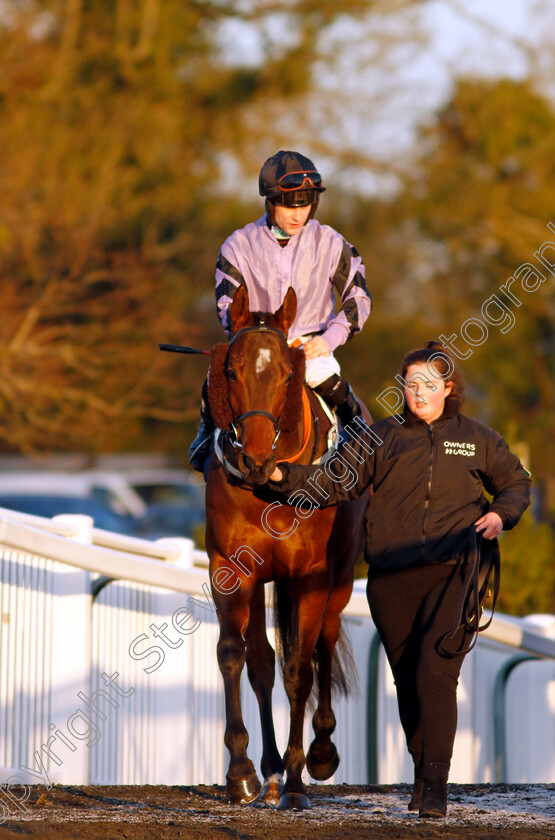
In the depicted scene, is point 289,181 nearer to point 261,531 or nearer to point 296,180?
point 296,180

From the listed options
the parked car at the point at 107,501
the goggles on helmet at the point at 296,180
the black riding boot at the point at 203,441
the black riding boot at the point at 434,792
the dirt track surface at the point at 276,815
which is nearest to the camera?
the dirt track surface at the point at 276,815

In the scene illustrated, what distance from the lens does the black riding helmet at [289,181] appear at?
5.02 m

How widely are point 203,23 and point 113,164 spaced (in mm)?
4301

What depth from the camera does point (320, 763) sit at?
5277mm

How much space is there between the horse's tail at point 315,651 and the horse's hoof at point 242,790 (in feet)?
3.08

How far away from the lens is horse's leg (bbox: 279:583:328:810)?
184 inches

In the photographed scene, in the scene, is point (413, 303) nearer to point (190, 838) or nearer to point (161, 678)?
point (161, 678)

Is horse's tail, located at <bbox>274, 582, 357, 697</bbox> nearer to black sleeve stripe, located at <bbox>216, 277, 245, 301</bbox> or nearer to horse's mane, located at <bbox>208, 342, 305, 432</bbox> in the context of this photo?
horse's mane, located at <bbox>208, 342, 305, 432</bbox>

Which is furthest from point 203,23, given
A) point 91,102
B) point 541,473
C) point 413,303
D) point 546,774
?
point 546,774

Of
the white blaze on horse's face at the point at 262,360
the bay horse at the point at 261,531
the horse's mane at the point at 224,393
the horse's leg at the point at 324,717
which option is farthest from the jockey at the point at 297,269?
the horse's leg at the point at 324,717

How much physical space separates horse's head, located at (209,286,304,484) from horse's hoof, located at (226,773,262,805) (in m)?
1.17

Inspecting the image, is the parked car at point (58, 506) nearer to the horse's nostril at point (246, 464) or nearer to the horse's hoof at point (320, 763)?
the horse's hoof at point (320, 763)

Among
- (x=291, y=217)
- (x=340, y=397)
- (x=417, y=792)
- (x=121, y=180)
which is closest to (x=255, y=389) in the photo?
(x=340, y=397)

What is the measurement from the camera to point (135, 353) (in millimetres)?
12891
